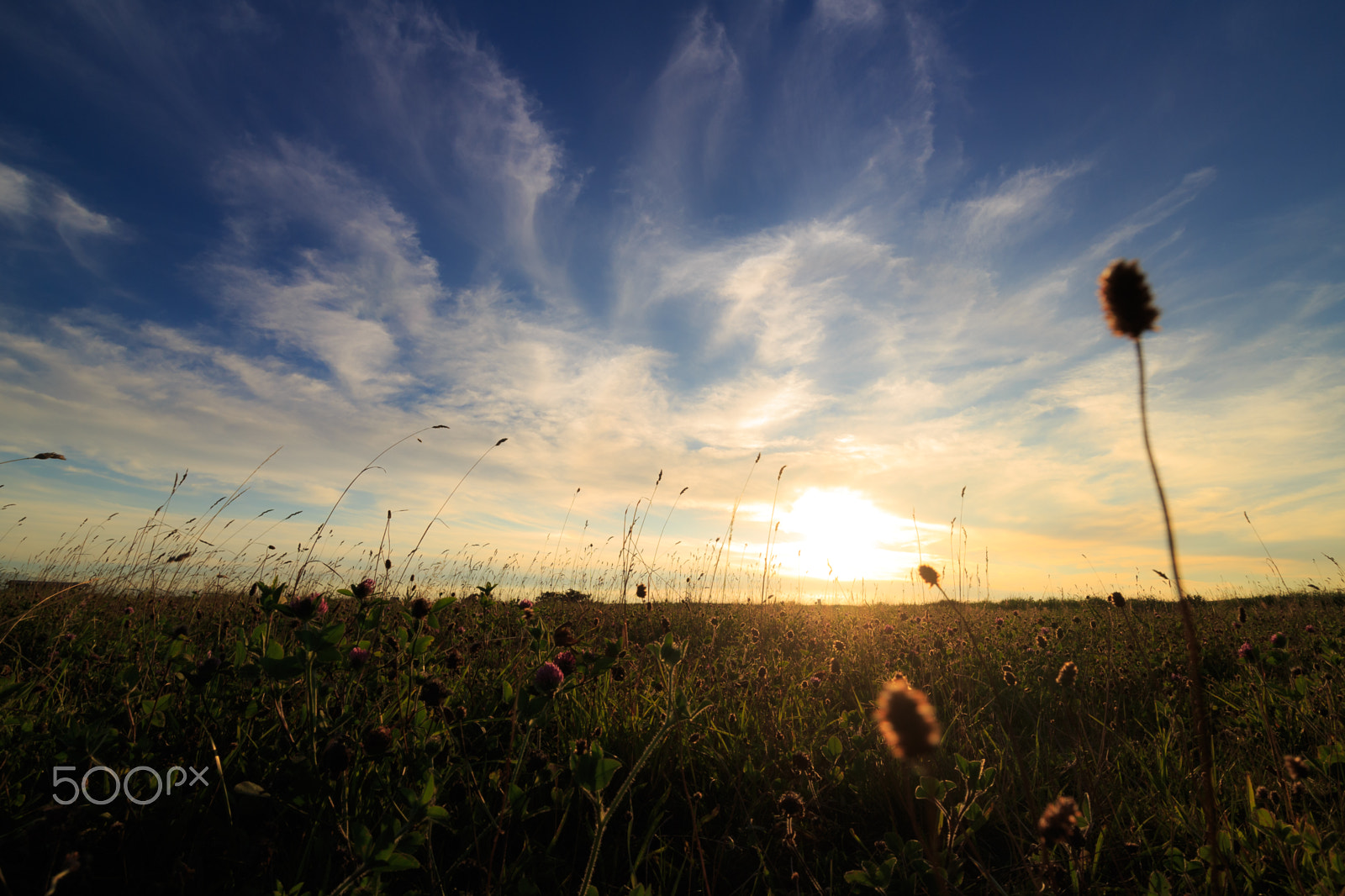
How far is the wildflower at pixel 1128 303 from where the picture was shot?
1095mm

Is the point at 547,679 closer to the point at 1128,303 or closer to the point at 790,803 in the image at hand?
the point at 790,803

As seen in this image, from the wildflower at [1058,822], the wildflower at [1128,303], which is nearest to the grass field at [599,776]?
the wildflower at [1058,822]

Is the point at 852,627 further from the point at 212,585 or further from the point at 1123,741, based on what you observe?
the point at 212,585

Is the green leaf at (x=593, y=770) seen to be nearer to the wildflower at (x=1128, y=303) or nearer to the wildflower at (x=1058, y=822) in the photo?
the wildflower at (x=1058, y=822)

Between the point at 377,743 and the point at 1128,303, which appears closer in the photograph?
the point at 1128,303

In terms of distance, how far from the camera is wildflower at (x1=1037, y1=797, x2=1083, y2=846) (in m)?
1.22

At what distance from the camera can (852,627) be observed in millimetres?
6922

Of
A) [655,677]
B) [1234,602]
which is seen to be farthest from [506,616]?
[1234,602]

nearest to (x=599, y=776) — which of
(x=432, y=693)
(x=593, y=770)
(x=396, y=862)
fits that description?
(x=593, y=770)

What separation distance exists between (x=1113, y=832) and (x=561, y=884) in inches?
80.2

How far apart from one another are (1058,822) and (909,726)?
614 millimetres

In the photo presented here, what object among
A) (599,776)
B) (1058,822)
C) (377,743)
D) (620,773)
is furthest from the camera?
(620,773)

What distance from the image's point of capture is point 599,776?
136 cm

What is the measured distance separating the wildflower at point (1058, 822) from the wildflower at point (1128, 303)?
0.96m
